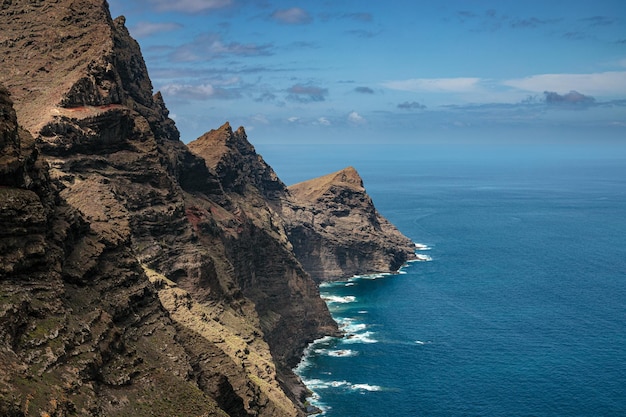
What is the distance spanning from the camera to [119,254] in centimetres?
6762

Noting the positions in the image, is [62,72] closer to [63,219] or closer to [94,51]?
[94,51]

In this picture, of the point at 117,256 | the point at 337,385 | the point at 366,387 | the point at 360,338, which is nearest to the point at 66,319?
the point at 117,256

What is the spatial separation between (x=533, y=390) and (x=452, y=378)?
Result: 16907mm

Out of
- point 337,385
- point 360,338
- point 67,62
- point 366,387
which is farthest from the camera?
point 360,338

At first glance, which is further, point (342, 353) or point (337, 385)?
point (342, 353)

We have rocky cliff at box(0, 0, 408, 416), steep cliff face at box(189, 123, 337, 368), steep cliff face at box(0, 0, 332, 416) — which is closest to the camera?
rocky cliff at box(0, 0, 408, 416)

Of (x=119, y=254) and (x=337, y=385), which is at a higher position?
(x=119, y=254)

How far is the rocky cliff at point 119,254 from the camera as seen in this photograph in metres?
47.3

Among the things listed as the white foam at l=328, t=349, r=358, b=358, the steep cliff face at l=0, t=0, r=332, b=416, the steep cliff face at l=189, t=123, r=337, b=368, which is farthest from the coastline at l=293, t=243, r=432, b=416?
the steep cliff face at l=0, t=0, r=332, b=416

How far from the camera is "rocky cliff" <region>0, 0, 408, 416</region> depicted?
47.3 meters

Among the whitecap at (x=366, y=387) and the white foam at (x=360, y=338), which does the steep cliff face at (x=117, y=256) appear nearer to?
the white foam at (x=360, y=338)

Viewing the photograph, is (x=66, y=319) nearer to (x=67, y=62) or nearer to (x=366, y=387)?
(x=67, y=62)

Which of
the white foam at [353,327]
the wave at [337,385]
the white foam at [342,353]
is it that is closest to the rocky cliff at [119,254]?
the white foam at [353,327]

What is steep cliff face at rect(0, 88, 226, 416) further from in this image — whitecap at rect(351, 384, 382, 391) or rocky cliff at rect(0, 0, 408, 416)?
whitecap at rect(351, 384, 382, 391)
